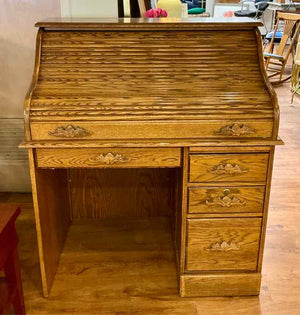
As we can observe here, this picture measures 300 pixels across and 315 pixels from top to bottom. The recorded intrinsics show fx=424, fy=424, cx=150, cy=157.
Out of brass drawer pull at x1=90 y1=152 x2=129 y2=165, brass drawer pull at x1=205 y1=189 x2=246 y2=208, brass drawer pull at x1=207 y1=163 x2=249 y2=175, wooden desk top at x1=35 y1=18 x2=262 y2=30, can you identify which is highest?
wooden desk top at x1=35 y1=18 x2=262 y2=30

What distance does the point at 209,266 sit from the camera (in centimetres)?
198

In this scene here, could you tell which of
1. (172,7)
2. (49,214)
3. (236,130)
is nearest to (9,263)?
(49,214)

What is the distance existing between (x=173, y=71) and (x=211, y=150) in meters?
0.38

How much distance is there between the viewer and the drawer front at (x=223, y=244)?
190cm

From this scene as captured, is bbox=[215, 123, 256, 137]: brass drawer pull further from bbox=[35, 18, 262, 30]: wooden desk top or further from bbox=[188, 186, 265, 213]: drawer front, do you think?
bbox=[35, 18, 262, 30]: wooden desk top

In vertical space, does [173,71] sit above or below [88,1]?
below

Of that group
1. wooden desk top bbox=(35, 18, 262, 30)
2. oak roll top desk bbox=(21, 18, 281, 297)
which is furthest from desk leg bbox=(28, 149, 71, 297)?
wooden desk top bbox=(35, 18, 262, 30)

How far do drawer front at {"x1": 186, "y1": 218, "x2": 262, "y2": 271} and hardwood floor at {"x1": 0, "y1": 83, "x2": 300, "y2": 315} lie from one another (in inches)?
7.3

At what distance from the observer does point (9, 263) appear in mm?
1745

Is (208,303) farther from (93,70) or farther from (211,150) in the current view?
(93,70)

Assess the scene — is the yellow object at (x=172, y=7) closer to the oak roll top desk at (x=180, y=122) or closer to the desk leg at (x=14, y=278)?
the oak roll top desk at (x=180, y=122)

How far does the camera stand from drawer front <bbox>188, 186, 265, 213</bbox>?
6.02 ft

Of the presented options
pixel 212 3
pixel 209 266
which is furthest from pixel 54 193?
pixel 212 3

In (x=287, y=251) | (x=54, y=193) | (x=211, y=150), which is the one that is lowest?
(x=287, y=251)
